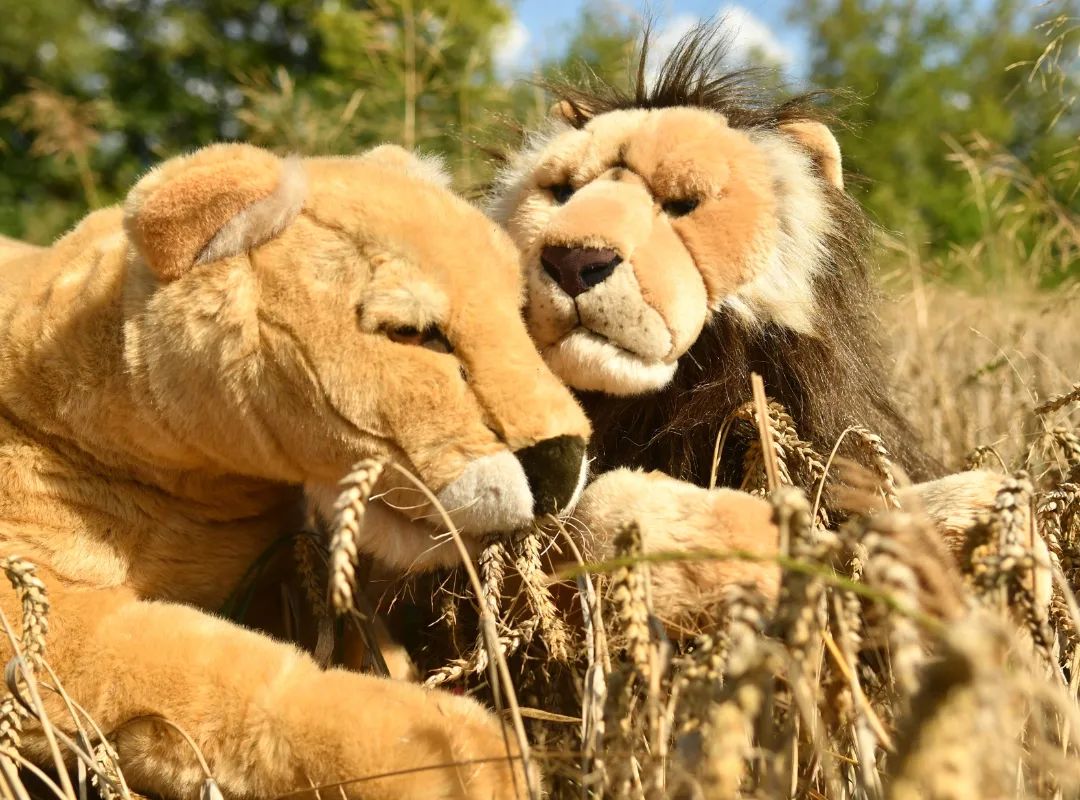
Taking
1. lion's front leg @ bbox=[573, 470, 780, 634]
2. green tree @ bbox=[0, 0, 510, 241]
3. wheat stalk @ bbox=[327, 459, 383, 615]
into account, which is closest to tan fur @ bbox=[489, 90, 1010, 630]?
lion's front leg @ bbox=[573, 470, 780, 634]

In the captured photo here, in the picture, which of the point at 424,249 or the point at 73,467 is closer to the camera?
the point at 424,249

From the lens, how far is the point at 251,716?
1321 millimetres

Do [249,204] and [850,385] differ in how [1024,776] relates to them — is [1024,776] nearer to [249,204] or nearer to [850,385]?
[850,385]

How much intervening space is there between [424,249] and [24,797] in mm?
839

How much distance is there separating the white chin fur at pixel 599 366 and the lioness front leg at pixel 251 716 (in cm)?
58

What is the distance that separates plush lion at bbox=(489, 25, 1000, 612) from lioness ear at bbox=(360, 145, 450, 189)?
16cm

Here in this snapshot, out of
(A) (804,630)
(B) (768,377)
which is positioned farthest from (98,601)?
(B) (768,377)

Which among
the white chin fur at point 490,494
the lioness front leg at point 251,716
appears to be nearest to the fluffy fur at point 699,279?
the white chin fur at point 490,494

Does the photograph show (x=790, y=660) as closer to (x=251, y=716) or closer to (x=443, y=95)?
(x=251, y=716)

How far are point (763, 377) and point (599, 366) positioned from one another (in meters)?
0.41

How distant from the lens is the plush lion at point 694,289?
1.69 meters

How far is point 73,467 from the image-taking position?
63.7 inches

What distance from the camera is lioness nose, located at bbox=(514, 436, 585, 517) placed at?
1.40 metres

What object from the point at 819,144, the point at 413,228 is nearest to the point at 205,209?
the point at 413,228
